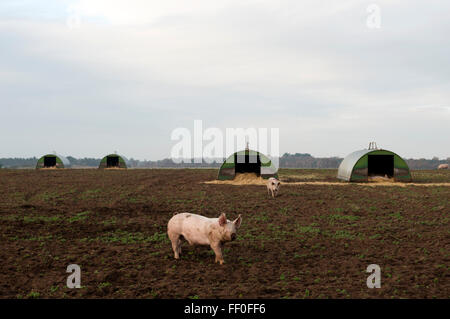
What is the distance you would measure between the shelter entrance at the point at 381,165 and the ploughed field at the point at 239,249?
11578 mm

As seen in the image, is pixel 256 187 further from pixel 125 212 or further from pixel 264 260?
pixel 264 260

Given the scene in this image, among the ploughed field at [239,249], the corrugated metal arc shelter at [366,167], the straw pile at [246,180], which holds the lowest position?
the ploughed field at [239,249]

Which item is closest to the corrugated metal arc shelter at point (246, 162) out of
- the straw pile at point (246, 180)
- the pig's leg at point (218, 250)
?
the straw pile at point (246, 180)

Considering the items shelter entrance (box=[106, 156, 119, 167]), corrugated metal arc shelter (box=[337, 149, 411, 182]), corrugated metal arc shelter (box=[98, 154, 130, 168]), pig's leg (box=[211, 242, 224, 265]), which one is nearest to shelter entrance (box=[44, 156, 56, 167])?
corrugated metal arc shelter (box=[98, 154, 130, 168])

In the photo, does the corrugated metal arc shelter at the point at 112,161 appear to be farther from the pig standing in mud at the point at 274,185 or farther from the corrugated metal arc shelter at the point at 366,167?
the pig standing in mud at the point at 274,185

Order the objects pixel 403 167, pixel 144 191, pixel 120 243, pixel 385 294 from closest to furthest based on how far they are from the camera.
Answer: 1. pixel 385 294
2. pixel 120 243
3. pixel 144 191
4. pixel 403 167

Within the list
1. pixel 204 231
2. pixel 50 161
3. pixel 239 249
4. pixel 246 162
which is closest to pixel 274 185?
pixel 246 162

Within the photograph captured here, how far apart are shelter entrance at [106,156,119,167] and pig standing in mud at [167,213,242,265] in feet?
164

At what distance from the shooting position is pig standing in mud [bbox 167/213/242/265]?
8.92 metres

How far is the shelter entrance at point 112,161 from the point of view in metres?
57.5

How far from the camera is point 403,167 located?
101ft
